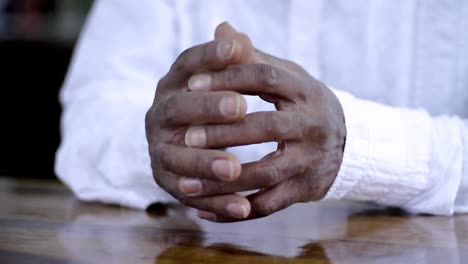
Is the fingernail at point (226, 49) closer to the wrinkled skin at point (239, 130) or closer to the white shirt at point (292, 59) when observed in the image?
the wrinkled skin at point (239, 130)

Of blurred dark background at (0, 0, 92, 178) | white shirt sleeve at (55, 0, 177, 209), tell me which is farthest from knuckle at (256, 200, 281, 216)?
blurred dark background at (0, 0, 92, 178)

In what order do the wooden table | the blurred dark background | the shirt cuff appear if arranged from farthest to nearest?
the blurred dark background → the shirt cuff → the wooden table

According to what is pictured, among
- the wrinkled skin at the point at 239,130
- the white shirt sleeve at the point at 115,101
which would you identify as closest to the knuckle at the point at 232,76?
the wrinkled skin at the point at 239,130

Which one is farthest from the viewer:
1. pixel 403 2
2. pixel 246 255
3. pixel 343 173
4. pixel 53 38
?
pixel 53 38

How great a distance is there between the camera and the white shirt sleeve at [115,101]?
776mm

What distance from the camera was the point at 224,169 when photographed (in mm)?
477

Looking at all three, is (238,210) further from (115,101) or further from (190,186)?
(115,101)

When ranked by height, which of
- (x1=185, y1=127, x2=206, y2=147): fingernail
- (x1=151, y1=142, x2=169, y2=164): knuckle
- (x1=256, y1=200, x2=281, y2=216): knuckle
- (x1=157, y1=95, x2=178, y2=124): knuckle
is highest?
(x1=157, y1=95, x2=178, y2=124): knuckle

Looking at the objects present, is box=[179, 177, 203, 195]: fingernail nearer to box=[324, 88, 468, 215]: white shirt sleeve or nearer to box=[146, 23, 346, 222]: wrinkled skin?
box=[146, 23, 346, 222]: wrinkled skin

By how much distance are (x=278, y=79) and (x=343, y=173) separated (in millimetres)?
125

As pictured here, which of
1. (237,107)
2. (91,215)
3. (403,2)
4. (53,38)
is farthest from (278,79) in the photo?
(53,38)

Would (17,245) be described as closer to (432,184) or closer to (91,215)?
(91,215)

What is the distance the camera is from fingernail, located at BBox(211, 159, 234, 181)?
0.48m

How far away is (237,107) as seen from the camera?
0.48 metres
